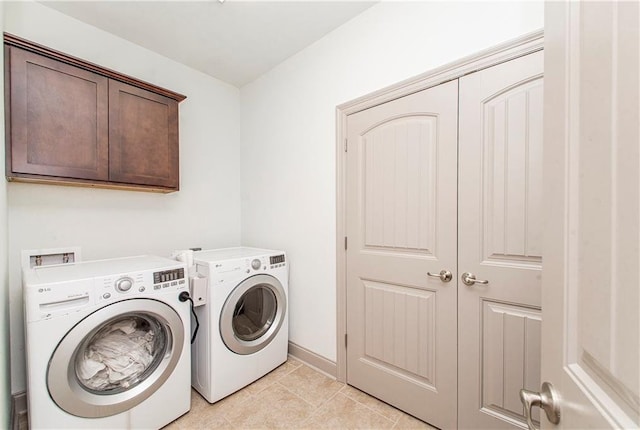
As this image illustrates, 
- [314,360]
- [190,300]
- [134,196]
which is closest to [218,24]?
[134,196]

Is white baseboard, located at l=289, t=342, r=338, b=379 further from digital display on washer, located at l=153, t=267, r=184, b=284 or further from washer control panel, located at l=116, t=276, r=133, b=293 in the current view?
washer control panel, located at l=116, t=276, r=133, b=293

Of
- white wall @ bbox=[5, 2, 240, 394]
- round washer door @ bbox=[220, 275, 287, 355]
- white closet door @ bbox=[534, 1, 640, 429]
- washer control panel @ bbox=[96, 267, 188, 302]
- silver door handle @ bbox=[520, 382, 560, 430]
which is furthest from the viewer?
round washer door @ bbox=[220, 275, 287, 355]

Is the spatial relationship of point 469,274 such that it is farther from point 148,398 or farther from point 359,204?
point 148,398

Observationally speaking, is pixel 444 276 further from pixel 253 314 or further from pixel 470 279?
pixel 253 314

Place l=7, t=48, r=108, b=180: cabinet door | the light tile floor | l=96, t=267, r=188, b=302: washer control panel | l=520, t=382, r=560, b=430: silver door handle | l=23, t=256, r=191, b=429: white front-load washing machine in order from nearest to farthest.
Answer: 1. l=520, t=382, r=560, b=430: silver door handle
2. l=23, t=256, r=191, b=429: white front-load washing machine
3. l=96, t=267, r=188, b=302: washer control panel
4. l=7, t=48, r=108, b=180: cabinet door
5. the light tile floor

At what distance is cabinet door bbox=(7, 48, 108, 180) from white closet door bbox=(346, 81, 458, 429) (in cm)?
163

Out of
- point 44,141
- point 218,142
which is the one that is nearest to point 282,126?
point 218,142

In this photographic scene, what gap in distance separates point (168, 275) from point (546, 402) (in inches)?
65.9

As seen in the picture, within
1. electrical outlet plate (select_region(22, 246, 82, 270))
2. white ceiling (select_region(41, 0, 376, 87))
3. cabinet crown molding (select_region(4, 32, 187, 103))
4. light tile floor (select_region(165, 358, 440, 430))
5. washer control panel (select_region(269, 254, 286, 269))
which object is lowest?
light tile floor (select_region(165, 358, 440, 430))

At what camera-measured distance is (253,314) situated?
215 centimetres

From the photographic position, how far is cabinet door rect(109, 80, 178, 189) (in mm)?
1779

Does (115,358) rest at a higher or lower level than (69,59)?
lower

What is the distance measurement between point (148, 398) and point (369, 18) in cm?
266

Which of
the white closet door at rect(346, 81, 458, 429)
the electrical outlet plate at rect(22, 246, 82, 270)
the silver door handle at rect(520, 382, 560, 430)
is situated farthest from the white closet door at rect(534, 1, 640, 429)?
the electrical outlet plate at rect(22, 246, 82, 270)
